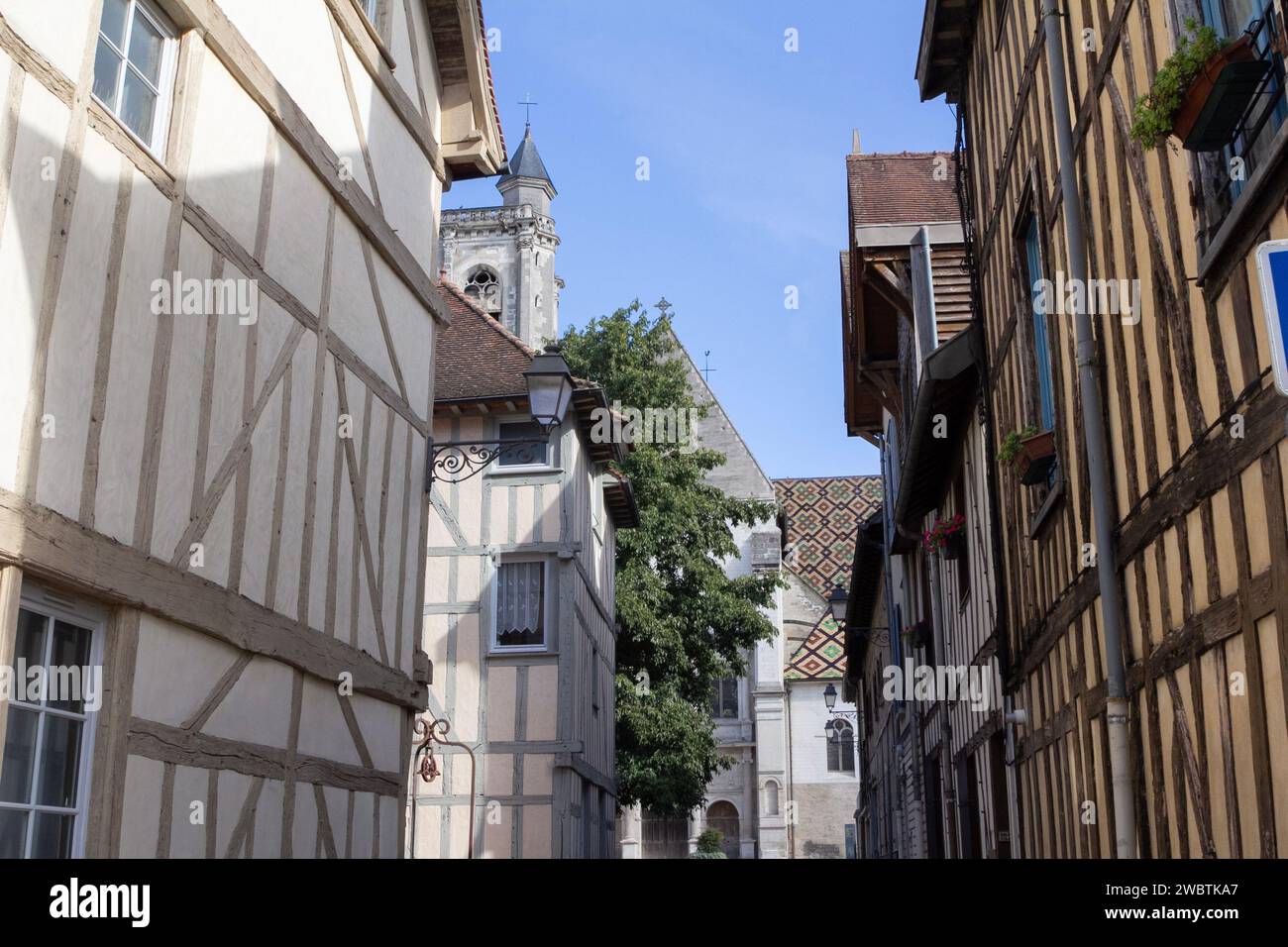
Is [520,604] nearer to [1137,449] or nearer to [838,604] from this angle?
[838,604]

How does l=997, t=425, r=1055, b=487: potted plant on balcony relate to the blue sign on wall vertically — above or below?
above

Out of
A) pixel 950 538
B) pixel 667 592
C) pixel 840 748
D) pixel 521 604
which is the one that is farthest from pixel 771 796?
pixel 950 538

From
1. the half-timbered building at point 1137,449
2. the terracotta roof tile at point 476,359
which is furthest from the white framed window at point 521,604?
the half-timbered building at point 1137,449

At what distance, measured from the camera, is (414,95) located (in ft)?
31.1

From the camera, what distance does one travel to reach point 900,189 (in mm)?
13086

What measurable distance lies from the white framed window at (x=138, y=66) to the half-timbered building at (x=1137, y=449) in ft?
13.0

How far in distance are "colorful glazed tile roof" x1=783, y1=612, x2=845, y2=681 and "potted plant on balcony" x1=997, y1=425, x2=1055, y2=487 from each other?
33548 millimetres

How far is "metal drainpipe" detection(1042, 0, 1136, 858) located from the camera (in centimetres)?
539

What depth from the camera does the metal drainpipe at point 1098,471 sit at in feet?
17.7

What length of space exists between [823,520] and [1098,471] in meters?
40.6

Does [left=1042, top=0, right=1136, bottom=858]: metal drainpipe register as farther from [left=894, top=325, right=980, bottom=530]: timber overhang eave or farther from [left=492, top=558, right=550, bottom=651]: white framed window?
[left=492, top=558, right=550, bottom=651]: white framed window

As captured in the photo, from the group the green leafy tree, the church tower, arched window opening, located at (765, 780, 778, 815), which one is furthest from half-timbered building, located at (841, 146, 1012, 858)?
the church tower
